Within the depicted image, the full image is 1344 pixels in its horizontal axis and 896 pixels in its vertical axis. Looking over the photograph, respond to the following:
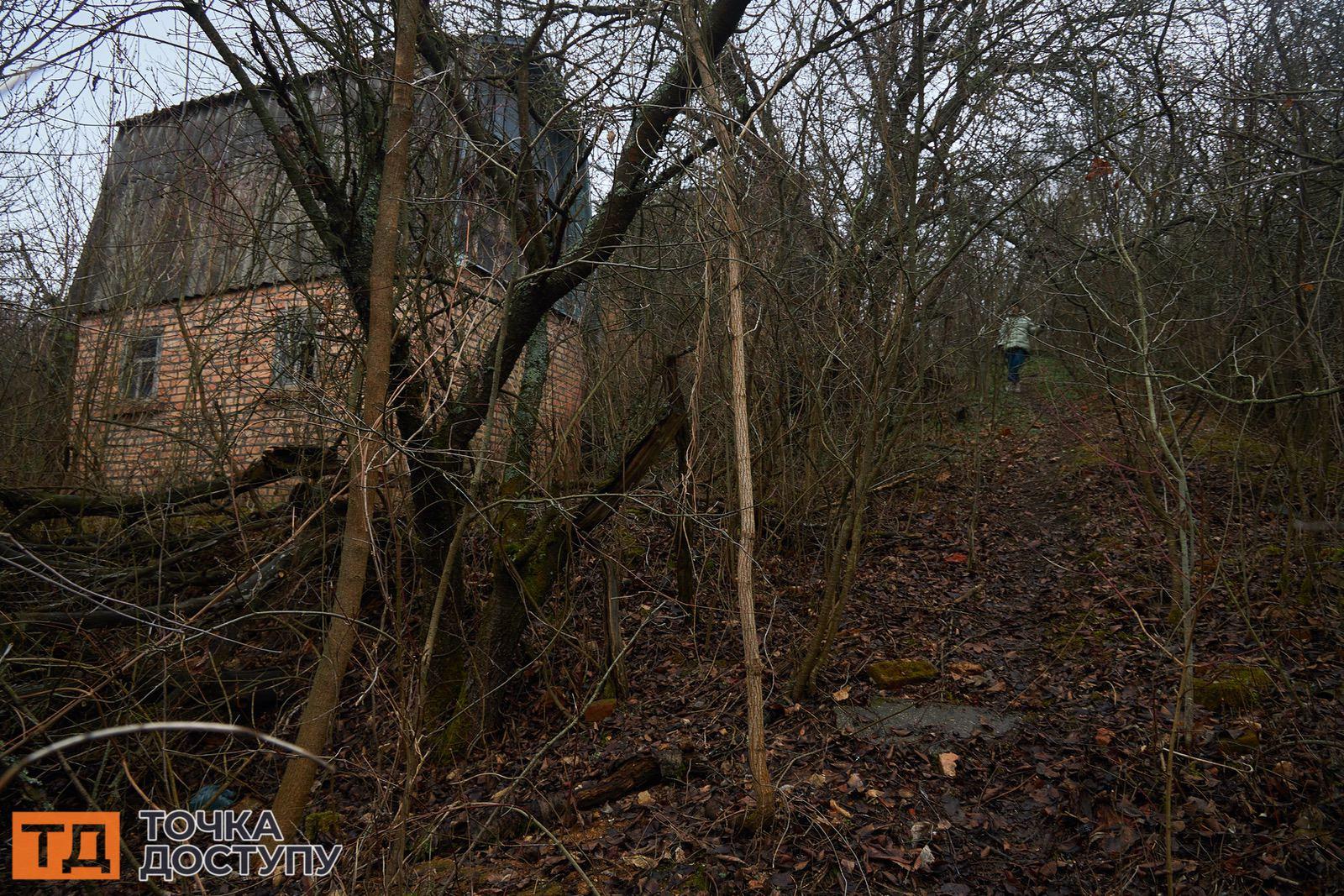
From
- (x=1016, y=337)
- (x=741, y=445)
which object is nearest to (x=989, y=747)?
(x=741, y=445)

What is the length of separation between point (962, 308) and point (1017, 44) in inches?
124

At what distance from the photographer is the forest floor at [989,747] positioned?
12.0 ft

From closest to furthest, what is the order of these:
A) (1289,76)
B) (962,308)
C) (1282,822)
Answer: (1282,822)
(1289,76)
(962,308)

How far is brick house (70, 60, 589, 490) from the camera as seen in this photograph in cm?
489

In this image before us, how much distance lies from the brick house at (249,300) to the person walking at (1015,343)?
4767 millimetres

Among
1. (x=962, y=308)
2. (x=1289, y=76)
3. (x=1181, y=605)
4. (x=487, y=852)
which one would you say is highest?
(x=1289, y=76)

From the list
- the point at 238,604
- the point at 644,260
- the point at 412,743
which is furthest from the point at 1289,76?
the point at 238,604

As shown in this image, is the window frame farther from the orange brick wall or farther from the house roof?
the house roof

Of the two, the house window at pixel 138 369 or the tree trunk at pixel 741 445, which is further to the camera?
the house window at pixel 138 369

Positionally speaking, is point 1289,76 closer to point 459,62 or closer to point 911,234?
point 911,234

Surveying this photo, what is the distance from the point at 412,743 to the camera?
311 centimetres

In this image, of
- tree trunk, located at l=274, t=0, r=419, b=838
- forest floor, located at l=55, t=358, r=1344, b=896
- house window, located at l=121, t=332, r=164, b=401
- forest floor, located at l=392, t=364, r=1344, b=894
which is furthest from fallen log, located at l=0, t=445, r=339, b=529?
forest floor, located at l=392, t=364, r=1344, b=894

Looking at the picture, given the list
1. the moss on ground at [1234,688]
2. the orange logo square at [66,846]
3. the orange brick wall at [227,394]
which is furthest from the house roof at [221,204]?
the moss on ground at [1234,688]

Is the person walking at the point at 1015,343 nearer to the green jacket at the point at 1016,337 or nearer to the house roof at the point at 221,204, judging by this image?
the green jacket at the point at 1016,337
